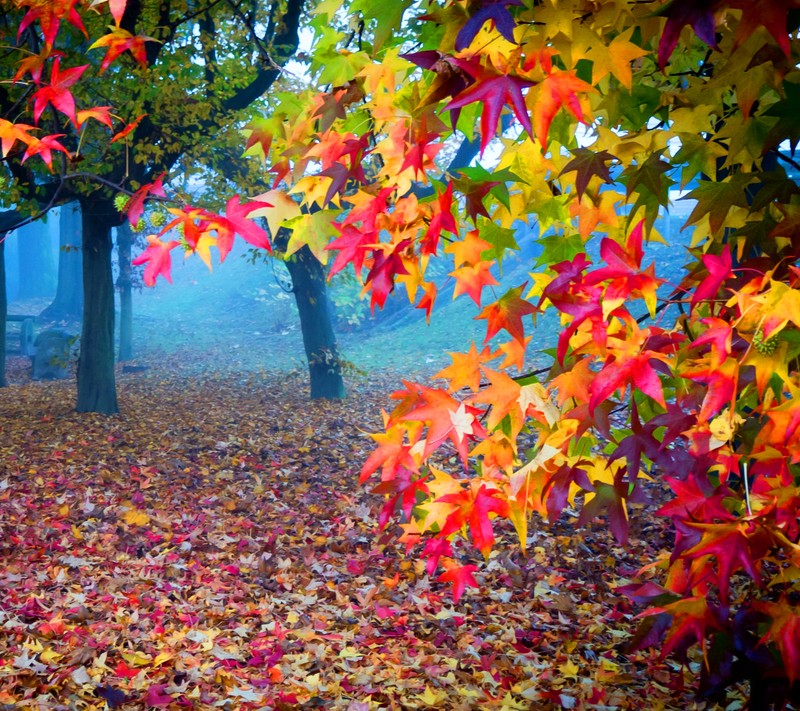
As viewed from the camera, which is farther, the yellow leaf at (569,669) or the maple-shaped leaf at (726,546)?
the yellow leaf at (569,669)

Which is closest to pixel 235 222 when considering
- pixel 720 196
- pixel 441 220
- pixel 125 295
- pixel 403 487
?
pixel 441 220

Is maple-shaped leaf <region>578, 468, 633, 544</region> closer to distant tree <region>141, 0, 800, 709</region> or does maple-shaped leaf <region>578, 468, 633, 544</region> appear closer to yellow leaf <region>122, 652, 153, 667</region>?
distant tree <region>141, 0, 800, 709</region>

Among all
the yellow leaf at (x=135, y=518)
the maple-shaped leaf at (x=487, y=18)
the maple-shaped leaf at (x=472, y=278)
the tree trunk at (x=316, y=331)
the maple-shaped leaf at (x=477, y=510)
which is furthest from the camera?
the tree trunk at (x=316, y=331)

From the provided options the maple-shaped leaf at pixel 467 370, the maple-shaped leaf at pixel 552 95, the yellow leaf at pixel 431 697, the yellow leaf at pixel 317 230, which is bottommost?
the yellow leaf at pixel 431 697

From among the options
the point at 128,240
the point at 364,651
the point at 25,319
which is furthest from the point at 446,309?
the point at 364,651

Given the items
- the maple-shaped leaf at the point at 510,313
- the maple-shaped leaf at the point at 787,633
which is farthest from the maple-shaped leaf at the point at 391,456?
the maple-shaped leaf at the point at 787,633

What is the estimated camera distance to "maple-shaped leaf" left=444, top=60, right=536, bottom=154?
1.42m

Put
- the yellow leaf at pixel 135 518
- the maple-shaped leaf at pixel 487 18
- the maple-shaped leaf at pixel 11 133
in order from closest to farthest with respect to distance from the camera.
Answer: the maple-shaped leaf at pixel 487 18, the maple-shaped leaf at pixel 11 133, the yellow leaf at pixel 135 518

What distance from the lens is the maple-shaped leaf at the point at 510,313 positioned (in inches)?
78.6

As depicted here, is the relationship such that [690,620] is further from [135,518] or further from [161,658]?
[135,518]

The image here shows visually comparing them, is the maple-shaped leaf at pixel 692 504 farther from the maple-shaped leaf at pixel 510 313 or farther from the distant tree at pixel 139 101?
the distant tree at pixel 139 101

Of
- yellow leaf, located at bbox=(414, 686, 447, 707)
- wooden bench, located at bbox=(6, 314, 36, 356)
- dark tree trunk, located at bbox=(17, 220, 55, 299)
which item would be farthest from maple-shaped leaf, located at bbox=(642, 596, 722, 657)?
dark tree trunk, located at bbox=(17, 220, 55, 299)

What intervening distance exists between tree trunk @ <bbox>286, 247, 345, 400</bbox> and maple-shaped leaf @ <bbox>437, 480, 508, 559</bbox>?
9.72 meters

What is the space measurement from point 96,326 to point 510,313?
30.3 ft
